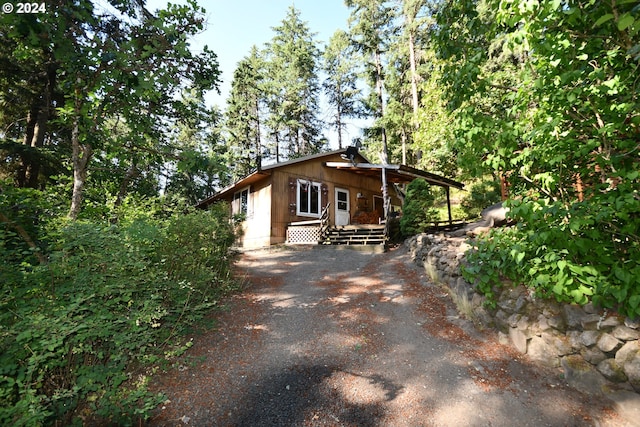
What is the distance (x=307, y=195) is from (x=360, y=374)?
12565 mm

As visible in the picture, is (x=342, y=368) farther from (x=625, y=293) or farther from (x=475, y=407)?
(x=625, y=293)

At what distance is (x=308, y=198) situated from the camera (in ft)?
52.5

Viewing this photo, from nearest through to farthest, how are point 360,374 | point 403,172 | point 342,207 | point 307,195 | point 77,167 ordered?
point 360,374
point 77,167
point 403,172
point 307,195
point 342,207

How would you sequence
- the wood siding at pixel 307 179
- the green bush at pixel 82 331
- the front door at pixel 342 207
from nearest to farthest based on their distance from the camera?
the green bush at pixel 82 331
the wood siding at pixel 307 179
the front door at pixel 342 207

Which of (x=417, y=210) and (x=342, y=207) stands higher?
(x=342, y=207)

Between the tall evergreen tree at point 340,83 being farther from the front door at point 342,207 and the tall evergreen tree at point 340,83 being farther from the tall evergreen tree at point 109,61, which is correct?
the tall evergreen tree at point 109,61

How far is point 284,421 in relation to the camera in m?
3.22

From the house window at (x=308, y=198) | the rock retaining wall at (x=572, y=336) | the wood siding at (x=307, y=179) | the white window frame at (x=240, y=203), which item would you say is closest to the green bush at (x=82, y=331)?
the rock retaining wall at (x=572, y=336)

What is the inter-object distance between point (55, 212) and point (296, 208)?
10.6m

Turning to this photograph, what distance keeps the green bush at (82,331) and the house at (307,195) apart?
9634 millimetres

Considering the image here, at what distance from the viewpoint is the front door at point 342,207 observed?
1709 cm

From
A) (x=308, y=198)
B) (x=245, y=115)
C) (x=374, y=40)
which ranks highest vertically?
(x=374, y=40)

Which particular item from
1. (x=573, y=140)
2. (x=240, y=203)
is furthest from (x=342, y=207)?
(x=573, y=140)

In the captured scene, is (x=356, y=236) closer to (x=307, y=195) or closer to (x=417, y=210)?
(x=417, y=210)
